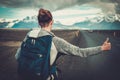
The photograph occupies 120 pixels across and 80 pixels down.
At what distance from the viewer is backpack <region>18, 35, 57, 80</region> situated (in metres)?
1.96

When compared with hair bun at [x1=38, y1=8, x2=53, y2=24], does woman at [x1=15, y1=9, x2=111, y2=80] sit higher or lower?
lower

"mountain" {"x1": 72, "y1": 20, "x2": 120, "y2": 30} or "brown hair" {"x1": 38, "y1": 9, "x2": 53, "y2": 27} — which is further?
"mountain" {"x1": 72, "y1": 20, "x2": 120, "y2": 30}

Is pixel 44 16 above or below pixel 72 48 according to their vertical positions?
above

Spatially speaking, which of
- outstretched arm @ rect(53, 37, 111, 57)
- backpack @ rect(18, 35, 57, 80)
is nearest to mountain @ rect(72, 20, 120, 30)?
outstretched arm @ rect(53, 37, 111, 57)

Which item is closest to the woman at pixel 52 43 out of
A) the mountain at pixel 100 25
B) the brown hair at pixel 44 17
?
the brown hair at pixel 44 17

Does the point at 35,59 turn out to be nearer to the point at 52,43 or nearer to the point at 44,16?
the point at 52,43

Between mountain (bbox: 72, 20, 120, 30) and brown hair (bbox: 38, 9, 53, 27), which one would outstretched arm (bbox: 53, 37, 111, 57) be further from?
mountain (bbox: 72, 20, 120, 30)

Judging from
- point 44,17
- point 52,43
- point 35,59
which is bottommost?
point 35,59

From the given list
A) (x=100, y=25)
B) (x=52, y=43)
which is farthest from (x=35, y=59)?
(x=100, y=25)

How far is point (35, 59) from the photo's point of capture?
1.97 m

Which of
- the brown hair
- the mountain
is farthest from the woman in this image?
the mountain

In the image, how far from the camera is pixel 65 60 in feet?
12.0

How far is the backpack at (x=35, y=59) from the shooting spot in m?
1.96

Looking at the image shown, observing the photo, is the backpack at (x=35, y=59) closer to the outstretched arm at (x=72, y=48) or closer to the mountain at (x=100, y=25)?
the outstretched arm at (x=72, y=48)
